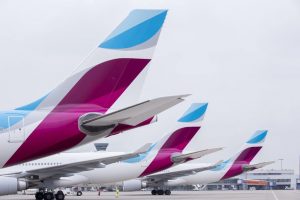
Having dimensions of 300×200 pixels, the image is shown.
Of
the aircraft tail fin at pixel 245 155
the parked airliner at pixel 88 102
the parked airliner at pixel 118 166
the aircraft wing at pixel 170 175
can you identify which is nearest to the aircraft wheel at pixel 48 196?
the parked airliner at pixel 118 166

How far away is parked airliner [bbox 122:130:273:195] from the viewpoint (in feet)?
168

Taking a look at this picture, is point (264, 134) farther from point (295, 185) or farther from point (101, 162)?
point (295, 185)

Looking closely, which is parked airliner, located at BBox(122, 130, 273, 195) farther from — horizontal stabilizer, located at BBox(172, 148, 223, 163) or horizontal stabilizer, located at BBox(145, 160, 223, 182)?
horizontal stabilizer, located at BBox(172, 148, 223, 163)

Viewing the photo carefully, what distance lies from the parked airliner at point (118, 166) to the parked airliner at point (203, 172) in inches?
205

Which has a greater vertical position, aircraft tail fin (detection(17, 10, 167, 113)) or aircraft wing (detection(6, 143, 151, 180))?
aircraft tail fin (detection(17, 10, 167, 113))

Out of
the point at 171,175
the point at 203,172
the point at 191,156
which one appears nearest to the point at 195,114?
the point at 191,156

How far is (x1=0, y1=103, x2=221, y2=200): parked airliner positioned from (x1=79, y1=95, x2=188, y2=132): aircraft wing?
1498cm

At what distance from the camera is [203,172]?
57.1 meters

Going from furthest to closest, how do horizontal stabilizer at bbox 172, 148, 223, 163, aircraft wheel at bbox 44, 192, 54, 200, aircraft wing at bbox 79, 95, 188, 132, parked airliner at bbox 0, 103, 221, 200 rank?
1. horizontal stabilizer at bbox 172, 148, 223, 163
2. aircraft wheel at bbox 44, 192, 54, 200
3. parked airliner at bbox 0, 103, 221, 200
4. aircraft wing at bbox 79, 95, 188, 132

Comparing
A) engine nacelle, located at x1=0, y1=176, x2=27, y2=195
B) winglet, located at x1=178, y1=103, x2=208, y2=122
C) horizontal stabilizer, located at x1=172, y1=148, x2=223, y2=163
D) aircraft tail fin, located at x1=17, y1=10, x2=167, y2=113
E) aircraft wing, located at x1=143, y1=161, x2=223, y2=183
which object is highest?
winglet, located at x1=178, y1=103, x2=208, y2=122

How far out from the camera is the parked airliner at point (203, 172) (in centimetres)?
5116

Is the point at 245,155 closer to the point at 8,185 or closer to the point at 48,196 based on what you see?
the point at 48,196

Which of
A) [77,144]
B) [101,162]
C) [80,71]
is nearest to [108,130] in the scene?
[77,144]

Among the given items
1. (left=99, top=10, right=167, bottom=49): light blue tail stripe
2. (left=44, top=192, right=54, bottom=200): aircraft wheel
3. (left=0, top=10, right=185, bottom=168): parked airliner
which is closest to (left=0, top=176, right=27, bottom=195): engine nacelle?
(left=44, top=192, right=54, bottom=200): aircraft wheel
